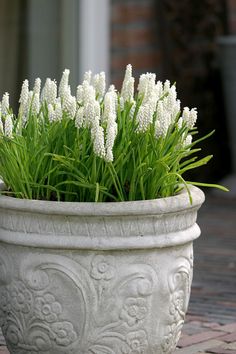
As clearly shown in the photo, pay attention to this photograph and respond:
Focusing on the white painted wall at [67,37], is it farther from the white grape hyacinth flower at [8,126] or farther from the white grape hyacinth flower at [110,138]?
the white grape hyacinth flower at [110,138]

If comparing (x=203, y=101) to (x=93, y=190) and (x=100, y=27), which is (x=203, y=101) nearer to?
(x=100, y=27)

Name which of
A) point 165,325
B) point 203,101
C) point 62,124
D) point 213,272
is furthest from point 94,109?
point 203,101

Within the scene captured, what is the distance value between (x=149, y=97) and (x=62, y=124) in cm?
→ 31

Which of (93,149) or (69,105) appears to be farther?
(69,105)

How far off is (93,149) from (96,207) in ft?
0.64

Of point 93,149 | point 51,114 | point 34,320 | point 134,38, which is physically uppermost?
point 134,38

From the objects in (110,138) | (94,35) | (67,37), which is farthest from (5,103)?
(94,35)

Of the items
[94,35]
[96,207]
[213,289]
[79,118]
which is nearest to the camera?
[96,207]

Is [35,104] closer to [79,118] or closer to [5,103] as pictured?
[5,103]

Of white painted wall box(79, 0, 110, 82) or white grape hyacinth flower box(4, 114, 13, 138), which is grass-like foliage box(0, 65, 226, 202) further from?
white painted wall box(79, 0, 110, 82)

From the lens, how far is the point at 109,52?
24.3ft

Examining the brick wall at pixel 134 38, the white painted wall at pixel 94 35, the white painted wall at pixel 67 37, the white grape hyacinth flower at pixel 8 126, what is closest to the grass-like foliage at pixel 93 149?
the white grape hyacinth flower at pixel 8 126

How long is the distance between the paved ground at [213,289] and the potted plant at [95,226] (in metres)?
0.66

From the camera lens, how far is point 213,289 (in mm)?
5184
